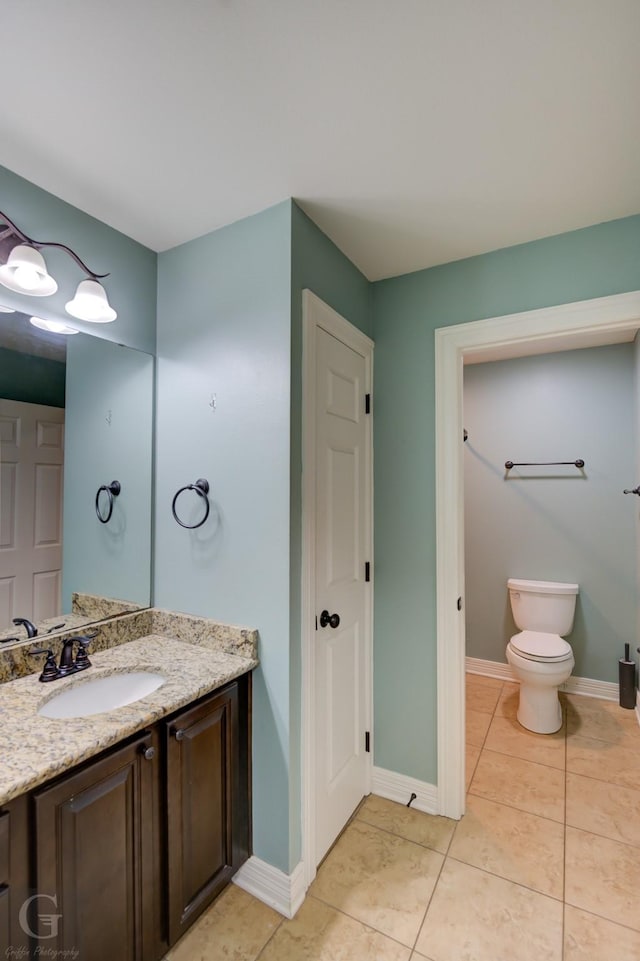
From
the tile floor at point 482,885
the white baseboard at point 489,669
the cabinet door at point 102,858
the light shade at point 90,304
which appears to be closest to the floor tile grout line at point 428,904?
the tile floor at point 482,885

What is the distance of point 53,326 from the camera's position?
1.52m

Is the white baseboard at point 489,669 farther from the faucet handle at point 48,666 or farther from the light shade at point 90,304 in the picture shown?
the light shade at point 90,304

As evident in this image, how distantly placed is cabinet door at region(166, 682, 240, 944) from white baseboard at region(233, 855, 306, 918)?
0.12 meters

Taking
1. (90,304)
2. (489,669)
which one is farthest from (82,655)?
(489,669)

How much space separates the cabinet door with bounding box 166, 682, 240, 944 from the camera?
4.05 ft

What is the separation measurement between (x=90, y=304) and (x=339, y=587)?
1413 mm

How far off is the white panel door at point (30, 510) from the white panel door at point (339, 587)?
960 millimetres

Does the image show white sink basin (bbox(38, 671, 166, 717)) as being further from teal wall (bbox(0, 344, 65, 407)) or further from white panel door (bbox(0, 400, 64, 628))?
teal wall (bbox(0, 344, 65, 407))

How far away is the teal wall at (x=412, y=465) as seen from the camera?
1.85 meters

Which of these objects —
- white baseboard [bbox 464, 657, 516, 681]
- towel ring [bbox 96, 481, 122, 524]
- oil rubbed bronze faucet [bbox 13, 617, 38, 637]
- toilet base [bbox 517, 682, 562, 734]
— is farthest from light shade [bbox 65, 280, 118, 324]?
white baseboard [bbox 464, 657, 516, 681]

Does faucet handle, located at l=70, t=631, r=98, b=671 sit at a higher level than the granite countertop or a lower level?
higher

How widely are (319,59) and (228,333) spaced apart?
0.84 metres

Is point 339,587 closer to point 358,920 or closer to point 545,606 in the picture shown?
point 358,920

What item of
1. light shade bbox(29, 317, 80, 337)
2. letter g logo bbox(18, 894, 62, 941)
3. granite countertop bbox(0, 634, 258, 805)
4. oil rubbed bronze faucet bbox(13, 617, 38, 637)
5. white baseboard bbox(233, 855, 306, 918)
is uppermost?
light shade bbox(29, 317, 80, 337)
